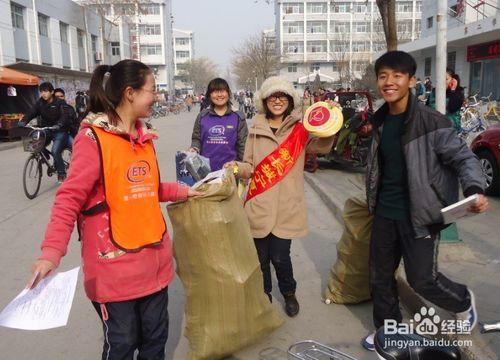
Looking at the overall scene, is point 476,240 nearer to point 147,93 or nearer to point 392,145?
point 392,145

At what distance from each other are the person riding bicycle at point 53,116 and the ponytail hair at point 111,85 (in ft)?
20.6

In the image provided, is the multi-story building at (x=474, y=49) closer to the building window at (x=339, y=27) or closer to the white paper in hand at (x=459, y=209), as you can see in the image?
the white paper in hand at (x=459, y=209)

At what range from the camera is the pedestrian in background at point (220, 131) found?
4254 mm

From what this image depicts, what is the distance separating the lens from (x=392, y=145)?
256 cm

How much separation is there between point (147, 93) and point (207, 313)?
4.08ft

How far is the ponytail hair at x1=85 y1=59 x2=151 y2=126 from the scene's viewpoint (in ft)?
6.47

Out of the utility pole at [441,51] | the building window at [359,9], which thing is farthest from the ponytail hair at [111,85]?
the building window at [359,9]

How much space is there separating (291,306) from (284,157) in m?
1.08

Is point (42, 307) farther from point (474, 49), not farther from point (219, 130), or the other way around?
point (474, 49)

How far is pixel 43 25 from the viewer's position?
28.6 metres

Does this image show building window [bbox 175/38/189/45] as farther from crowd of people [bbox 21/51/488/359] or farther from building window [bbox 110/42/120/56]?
crowd of people [bbox 21/51/488/359]

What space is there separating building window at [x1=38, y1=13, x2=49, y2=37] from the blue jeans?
2309 cm

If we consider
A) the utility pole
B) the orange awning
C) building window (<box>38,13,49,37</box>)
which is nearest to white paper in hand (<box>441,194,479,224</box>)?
the utility pole

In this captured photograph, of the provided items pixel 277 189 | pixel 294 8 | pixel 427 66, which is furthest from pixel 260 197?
pixel 294 8
